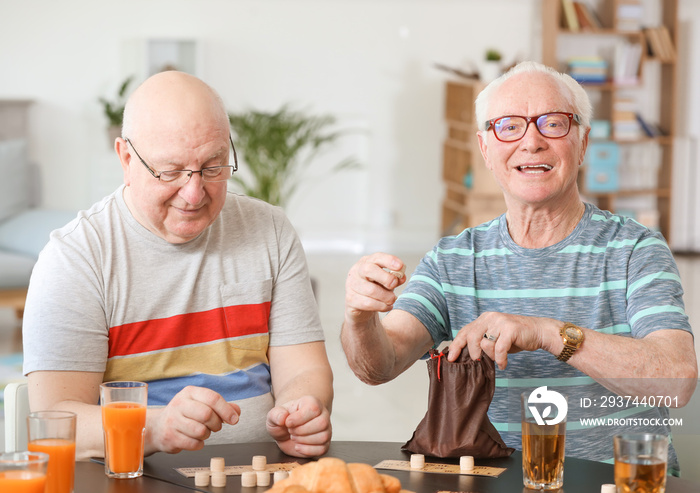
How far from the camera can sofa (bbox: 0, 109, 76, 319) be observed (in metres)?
4.40

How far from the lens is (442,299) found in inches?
70.0

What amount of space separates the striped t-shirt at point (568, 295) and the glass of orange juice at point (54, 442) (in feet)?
2.60

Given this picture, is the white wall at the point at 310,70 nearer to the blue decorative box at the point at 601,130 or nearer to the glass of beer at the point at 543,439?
the blue decorative box at the point at 601,130

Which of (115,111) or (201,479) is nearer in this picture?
(201,479)

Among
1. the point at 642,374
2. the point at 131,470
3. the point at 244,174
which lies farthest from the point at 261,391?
the point at 244,174

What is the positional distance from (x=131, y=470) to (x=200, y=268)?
1.75ft

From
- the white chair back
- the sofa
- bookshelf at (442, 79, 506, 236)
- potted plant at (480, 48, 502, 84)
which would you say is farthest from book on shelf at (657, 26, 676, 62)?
the white chair back

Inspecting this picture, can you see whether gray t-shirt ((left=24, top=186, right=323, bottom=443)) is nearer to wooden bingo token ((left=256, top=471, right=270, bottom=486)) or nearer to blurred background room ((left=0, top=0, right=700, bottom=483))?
wooden bingo token ((left=256, top=471, right=270, bottom=486))

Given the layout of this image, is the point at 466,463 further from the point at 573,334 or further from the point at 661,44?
the point at 661,44

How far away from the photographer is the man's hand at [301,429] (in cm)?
139

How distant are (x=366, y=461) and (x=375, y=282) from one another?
27 cm

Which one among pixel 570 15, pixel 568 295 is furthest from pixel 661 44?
pixel 568 295

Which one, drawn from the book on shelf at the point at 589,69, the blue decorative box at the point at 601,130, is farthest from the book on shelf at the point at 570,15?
the blue decorative box at the point at 601,130

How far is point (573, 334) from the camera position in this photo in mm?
1449
